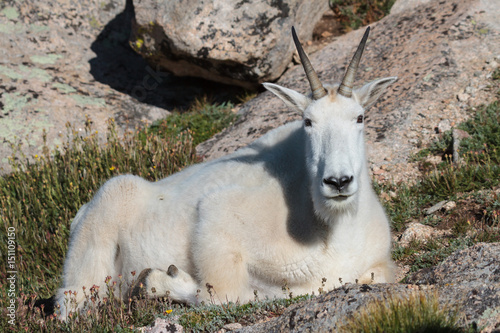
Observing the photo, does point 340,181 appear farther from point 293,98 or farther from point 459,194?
point 459,194

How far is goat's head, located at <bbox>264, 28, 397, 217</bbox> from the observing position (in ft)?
16.6

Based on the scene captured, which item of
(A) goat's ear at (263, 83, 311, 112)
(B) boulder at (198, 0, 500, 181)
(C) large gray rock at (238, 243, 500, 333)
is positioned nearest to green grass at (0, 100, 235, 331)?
(B) boulder at (198, 0, 500, 181)

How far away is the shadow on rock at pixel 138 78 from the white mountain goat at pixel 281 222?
590 cm

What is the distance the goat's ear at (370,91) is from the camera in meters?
5.92

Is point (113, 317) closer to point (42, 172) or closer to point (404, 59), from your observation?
point (42, 172)

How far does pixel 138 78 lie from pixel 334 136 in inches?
330

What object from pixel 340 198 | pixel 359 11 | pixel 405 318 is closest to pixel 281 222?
pixel 340 198

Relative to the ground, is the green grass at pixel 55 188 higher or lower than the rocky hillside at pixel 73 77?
lower

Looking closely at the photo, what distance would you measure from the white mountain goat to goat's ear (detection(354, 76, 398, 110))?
0.03 ft

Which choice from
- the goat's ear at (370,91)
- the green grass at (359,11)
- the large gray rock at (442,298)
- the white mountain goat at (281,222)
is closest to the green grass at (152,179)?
the white mountain goat at (281,222)

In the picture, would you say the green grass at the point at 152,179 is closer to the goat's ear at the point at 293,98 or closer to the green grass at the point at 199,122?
the green grass at the point at 199,122

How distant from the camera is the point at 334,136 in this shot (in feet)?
17.6

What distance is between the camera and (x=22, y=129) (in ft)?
35.0

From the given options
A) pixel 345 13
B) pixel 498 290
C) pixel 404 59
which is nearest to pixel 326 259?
pixel 498 290
